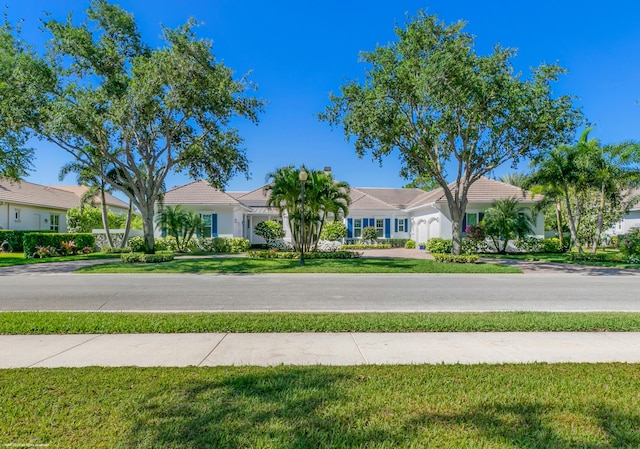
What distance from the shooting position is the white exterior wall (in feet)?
92.3

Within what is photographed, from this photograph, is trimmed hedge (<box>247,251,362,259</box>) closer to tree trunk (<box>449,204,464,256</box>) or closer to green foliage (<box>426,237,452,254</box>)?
tree trunk (<box>449,204,464,256</box>)

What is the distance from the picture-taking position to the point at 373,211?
3388 centimetres

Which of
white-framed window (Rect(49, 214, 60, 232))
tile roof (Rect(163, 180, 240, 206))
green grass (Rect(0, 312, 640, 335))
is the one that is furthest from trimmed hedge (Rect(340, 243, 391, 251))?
white-framed window (Rect(49, 214, 60, 232))

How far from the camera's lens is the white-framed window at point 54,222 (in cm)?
3390

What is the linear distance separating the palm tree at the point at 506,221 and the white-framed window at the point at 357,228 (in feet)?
37.7

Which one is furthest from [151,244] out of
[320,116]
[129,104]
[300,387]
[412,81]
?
[300,387]

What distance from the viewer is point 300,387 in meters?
3.95

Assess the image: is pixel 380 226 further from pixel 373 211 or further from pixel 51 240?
pixel 51 240

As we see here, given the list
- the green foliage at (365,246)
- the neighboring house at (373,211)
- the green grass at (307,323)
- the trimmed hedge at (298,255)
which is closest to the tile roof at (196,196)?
the neighboring house at (373,211)

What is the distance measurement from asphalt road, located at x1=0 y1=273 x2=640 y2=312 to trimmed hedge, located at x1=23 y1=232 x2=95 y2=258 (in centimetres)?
977

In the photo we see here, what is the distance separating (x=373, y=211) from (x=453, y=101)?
18.5m

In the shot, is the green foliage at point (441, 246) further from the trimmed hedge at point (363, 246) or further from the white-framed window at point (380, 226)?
the white-framed window at point (380, 226)

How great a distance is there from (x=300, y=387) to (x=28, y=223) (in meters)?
36.2

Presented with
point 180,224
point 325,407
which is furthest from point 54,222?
point 325,407
